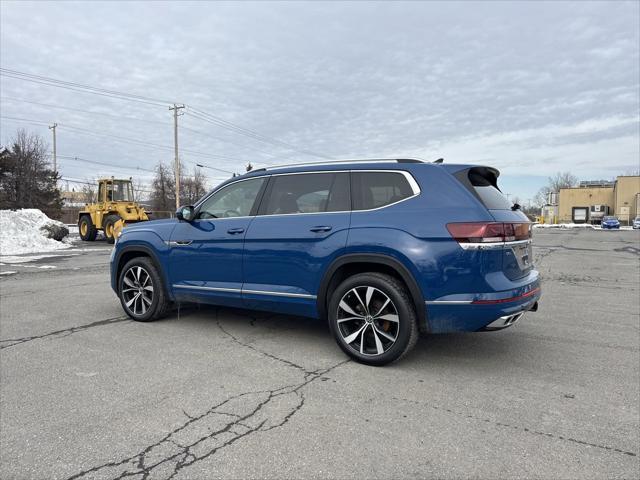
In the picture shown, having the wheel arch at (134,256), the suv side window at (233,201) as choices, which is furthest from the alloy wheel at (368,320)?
the wheel arch at (134,256)

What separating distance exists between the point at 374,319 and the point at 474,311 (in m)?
0.86

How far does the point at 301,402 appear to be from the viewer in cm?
329

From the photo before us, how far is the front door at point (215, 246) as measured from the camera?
15.7 feet

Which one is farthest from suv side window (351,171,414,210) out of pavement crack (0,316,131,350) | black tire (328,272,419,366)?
pavement crack (0,316,131,350)

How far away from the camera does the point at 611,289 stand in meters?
8.63

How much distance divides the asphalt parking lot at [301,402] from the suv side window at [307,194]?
143 centimetres

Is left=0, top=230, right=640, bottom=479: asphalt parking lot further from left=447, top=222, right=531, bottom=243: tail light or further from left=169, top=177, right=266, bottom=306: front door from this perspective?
left=447, top=222, right=531, bottom=243: tail light

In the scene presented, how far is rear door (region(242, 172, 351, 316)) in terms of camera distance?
4.17 metres

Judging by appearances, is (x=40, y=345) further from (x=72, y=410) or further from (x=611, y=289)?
(x=611, y=289)

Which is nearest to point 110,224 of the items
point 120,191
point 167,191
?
point 120,191

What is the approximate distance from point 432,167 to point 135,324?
4.06 metres

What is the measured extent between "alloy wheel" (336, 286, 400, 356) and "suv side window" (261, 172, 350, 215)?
2.76 feet

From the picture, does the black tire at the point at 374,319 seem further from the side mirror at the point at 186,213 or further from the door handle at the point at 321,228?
the side mirror at the point at 186,213

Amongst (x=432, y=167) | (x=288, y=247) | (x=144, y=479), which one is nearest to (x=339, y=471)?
(x=144, y=479)
